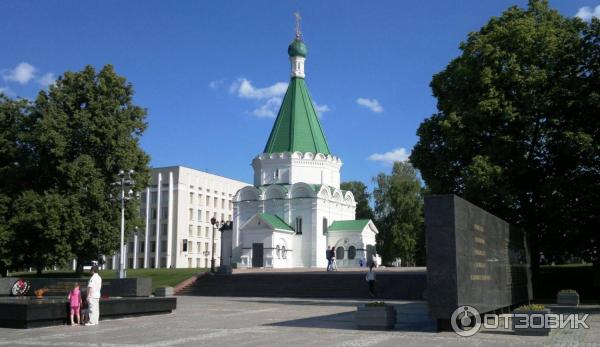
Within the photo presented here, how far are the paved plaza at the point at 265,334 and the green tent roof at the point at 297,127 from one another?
41.6 m

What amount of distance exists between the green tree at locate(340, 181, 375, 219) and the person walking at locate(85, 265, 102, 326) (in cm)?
6108

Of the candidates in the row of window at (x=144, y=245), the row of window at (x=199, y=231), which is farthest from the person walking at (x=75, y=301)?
the row of window at (x=199, y=231)

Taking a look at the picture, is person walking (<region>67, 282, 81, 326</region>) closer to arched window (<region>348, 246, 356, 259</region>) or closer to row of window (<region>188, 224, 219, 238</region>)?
arched window (<region>348, 246, 356, 259</region>)

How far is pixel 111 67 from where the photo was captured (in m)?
39.4

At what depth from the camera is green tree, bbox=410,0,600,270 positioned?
83.3 ft

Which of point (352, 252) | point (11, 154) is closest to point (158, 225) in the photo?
point (352, 252)

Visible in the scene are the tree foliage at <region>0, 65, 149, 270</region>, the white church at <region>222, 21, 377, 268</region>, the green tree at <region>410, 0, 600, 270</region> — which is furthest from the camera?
the white church at <region>222, 21, 377, 268</region>

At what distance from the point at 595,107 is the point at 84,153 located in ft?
93.5

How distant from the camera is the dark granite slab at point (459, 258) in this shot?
1422cm

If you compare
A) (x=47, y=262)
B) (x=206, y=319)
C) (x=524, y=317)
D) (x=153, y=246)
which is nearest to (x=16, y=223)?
(x=47, y=262)

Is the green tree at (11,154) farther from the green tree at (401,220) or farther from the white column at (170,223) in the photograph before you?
the white column at (170,223)

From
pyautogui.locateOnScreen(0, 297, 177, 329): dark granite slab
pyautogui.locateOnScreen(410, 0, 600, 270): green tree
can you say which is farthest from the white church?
pyautogui.locateOnScreen(0, 297, 177, 329): dark granite slab

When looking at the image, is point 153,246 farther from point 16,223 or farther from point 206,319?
point 206,319

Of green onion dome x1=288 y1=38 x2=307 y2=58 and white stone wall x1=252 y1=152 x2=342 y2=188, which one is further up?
green onion dome x1=288 y1=38 x2=307 y2=58
